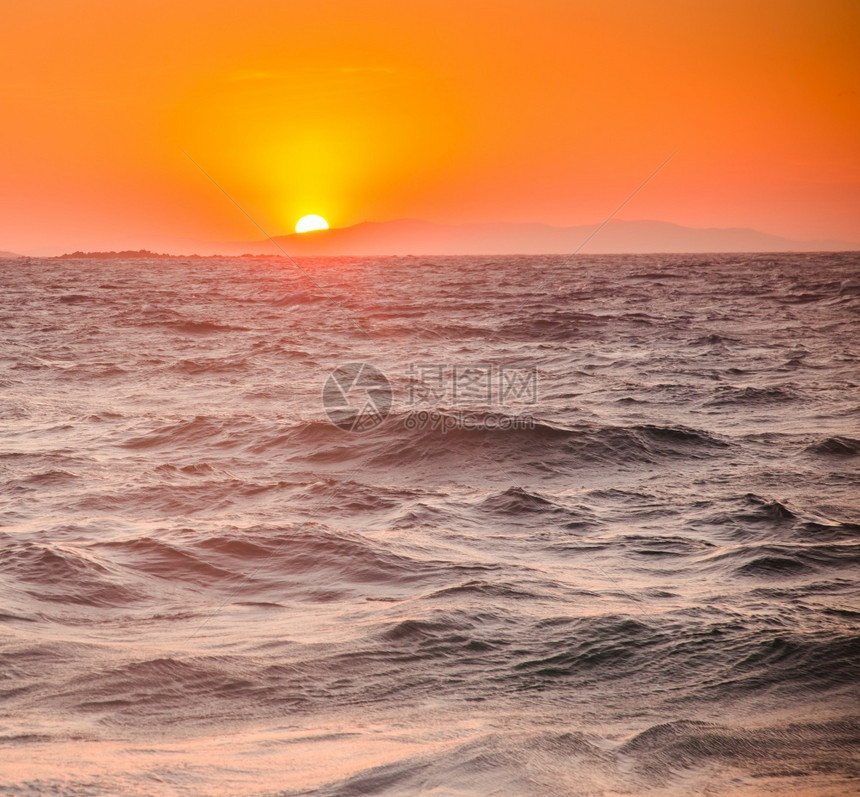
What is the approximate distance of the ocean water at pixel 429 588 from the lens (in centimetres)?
382

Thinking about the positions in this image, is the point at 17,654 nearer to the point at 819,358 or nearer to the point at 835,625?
the point at 835,625

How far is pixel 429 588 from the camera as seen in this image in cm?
620

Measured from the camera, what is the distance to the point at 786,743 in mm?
4012

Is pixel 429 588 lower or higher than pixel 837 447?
lower

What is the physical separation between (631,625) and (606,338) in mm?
19891

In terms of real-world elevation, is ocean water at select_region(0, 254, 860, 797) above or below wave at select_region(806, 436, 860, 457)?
below

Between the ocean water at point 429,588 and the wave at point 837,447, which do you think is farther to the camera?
the wave at point 837,447

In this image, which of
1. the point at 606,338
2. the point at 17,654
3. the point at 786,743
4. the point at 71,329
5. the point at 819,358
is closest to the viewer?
the point at 786,743

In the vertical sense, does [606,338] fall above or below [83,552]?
above

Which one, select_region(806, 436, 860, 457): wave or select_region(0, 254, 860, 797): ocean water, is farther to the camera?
select_region(806, 436, 860, 457): wave

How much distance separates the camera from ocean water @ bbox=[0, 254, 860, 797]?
3822 mm

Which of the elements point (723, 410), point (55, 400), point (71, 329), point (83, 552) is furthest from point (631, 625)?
point (71, 329)

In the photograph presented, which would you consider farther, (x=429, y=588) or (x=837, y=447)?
(x=837, y=447)

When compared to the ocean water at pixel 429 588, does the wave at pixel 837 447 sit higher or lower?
higher
